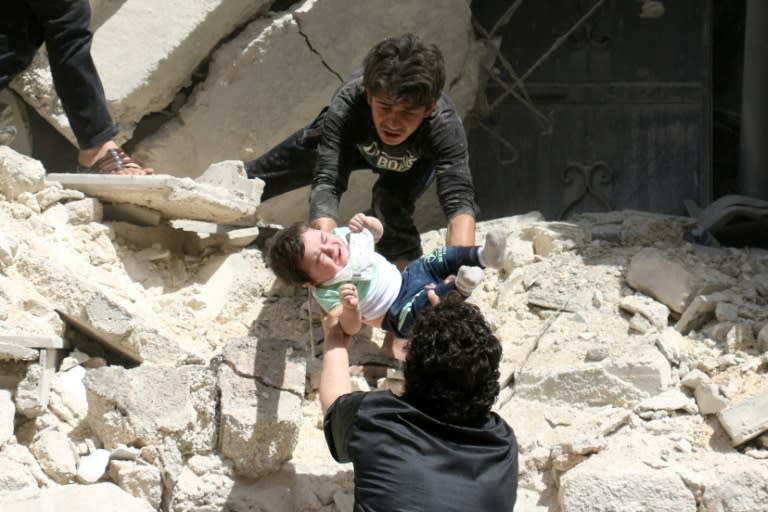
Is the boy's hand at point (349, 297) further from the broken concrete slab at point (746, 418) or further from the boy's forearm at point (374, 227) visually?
the broken concrete slab at point (746, 418)

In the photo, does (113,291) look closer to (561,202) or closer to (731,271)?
(731,271)

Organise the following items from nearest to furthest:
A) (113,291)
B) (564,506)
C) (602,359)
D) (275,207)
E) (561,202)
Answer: (564,506)
(602,359)
(113,291)
(275,207)
(561,202)

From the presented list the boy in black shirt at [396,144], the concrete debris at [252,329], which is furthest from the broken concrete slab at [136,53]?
the boy in black shirt at [396,144]

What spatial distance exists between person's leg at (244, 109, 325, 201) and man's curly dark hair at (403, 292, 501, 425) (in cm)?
214

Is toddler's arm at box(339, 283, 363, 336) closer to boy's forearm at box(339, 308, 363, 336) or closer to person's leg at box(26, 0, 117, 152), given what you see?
boy's forearm at box(339, 308, 363, 336)

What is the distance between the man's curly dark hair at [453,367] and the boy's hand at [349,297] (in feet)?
2.06

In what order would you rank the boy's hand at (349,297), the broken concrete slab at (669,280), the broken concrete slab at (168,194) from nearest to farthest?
the boy's hand at (349,297) → the broken concrete slab at (669,280) → the broken concrete slab at (168,194)

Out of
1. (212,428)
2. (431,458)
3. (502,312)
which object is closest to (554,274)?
(502,312)

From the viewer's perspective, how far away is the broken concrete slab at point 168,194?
17.5 feet

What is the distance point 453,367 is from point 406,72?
63.3 inches

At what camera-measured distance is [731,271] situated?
17.5 feet

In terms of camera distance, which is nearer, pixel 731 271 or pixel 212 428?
pixel 212 428

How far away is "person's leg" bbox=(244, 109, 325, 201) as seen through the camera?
18.4ft

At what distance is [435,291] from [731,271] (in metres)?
1.54
